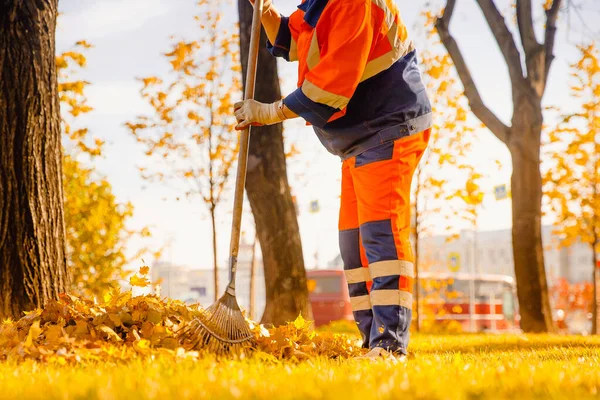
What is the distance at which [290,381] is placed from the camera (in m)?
2.13

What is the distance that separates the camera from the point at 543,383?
2.21 m

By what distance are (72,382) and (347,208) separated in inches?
76.2

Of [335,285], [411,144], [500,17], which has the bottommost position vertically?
[335,285]

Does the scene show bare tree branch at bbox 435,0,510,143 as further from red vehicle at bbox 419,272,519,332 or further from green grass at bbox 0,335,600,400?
red vehicle at bbox 419,272,519,332

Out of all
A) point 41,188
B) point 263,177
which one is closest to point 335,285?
point 263,177

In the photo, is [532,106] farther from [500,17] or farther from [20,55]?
[20,55]

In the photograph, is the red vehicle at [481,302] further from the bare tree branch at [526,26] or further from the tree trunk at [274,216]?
the tree trunk at [274,216]

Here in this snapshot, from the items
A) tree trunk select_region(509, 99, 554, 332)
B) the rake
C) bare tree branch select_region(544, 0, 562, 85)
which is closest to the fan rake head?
the rake

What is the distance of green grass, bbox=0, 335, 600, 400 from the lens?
192 cm

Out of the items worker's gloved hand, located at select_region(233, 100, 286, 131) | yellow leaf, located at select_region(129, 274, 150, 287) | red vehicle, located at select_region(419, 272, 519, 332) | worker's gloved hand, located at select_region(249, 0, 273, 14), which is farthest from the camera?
red vehicle, located at select_region(419, 272, 519, 332)

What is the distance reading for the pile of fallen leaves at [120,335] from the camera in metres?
2.92

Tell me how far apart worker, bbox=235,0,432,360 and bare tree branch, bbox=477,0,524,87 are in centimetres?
611

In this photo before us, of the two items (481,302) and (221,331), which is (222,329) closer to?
(221,331)

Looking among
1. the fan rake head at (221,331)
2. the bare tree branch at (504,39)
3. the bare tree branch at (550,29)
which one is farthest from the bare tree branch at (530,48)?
the fan rake head at (221,331)
